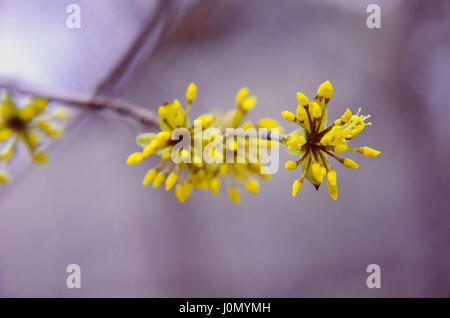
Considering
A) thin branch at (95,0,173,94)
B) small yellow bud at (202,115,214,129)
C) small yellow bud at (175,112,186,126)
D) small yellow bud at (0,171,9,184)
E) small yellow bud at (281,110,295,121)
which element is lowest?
small yellow bud at (0,171,9,184)

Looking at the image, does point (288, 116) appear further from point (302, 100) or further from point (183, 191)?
point (183, 191)

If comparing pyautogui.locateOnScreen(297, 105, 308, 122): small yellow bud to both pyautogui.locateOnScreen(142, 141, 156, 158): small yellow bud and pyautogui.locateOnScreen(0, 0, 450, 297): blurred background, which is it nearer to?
pyautogui.locateOnScreen(142, 141, 156, 158): small yellow bud

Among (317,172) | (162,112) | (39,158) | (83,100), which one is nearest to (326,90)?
(317,172)

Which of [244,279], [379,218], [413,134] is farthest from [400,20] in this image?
[244,279]

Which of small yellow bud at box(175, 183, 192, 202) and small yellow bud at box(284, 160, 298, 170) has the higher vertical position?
small yellow bud at box(284, 160, 298, 170)

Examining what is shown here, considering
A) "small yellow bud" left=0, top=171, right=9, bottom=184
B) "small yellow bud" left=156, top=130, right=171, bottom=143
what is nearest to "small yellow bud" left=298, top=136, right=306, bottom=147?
"small yellow bud" left=156, top=130, right=171, bottom=143

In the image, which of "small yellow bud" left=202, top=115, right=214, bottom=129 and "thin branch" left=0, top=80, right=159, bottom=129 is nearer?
"small yellow bud" left=202, top=115, right=214, bottom=129
